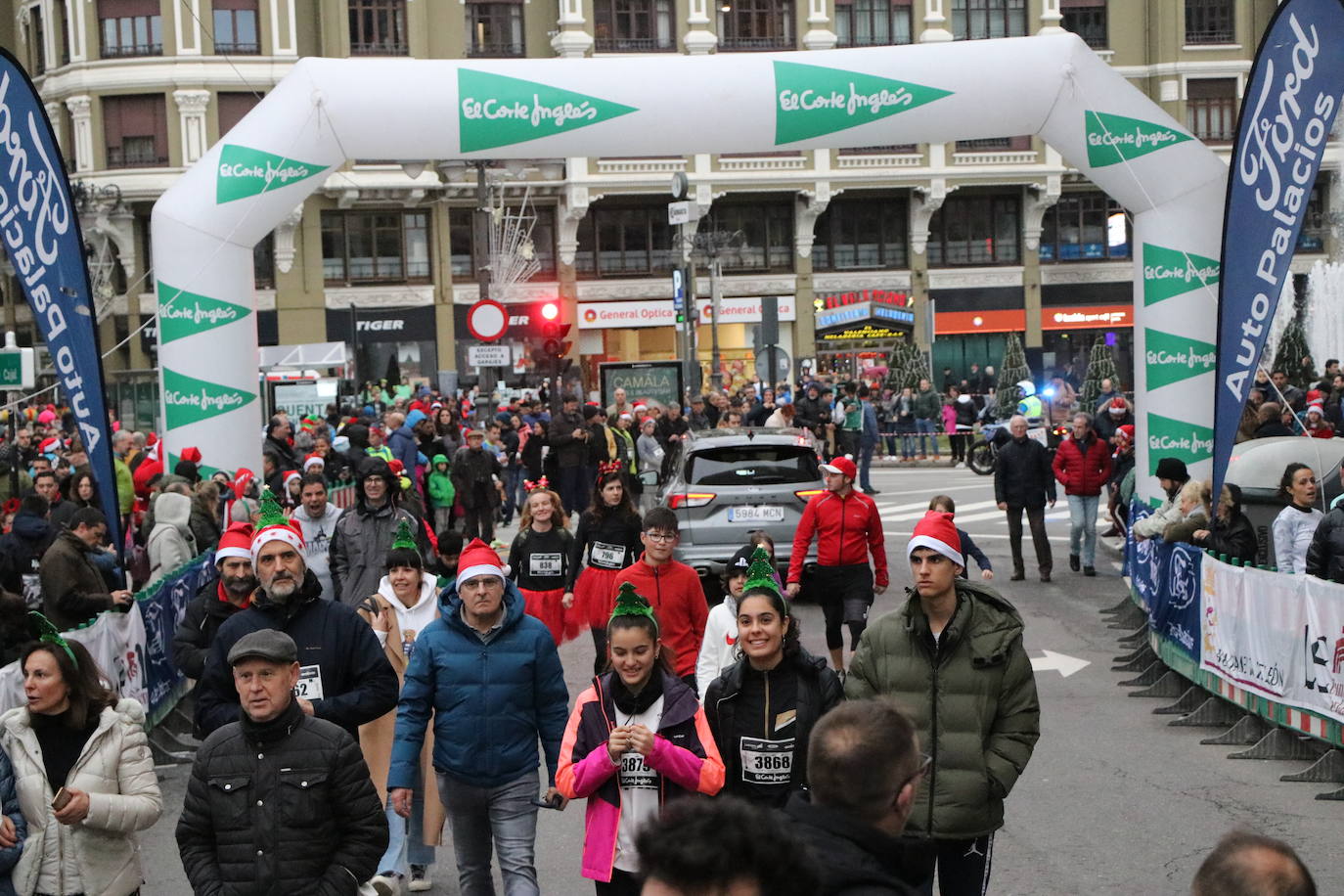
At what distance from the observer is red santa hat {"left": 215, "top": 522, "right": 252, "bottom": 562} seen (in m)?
7.93

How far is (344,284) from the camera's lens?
168 feet

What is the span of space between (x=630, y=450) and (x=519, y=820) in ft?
58.6

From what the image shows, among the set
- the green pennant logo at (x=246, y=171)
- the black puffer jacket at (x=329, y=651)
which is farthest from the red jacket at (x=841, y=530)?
the green pennant logo at (x=246, y=171)

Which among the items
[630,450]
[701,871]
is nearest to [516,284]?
[630,450]

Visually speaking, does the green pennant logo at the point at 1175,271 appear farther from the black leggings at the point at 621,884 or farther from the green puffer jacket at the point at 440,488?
the black leggings at the point at 621,884

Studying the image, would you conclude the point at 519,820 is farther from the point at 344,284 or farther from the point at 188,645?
the point at 344,284

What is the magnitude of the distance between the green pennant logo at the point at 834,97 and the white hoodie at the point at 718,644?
823cm

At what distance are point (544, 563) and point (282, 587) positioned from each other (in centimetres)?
428

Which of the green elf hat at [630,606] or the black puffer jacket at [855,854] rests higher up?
the green elf hat at [630,606]

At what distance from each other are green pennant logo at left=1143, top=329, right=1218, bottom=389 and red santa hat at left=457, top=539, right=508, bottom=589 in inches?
376

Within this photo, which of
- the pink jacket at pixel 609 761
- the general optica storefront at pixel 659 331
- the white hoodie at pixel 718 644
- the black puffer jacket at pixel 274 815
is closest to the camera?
the black puffer jacket at pixel 274 815

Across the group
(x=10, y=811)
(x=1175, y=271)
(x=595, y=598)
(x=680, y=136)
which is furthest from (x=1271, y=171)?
(x=10, y=811)

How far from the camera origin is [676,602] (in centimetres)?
903

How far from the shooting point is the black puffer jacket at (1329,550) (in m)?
9.94
